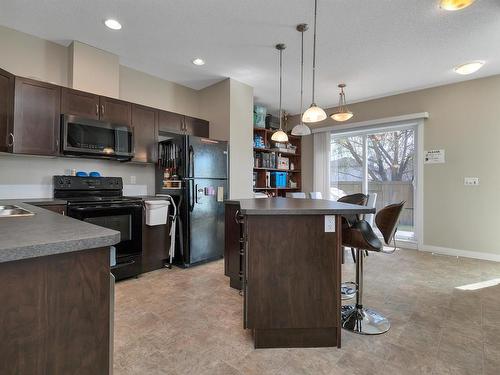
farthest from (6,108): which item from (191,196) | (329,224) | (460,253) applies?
(460,253)

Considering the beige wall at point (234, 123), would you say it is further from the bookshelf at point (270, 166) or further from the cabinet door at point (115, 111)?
the cabinet door at point (115, 111)

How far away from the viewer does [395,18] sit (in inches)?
102

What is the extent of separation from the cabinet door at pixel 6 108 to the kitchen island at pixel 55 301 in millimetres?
2306

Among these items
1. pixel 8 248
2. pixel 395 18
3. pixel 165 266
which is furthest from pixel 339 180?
pixel 8 248

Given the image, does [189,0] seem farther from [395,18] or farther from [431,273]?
[431,273]

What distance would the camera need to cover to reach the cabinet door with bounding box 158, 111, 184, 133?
3711mm

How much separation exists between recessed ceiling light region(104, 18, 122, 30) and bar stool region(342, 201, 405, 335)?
2942 millimetres

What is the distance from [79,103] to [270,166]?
11.1 feet

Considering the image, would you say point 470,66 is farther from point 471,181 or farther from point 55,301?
point 55,301

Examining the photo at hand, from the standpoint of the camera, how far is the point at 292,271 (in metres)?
1.75

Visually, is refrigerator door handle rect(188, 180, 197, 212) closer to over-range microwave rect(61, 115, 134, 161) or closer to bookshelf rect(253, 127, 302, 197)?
over-range microwave rect(61, 115, 134, 161)

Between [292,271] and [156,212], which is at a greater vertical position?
[156,212]

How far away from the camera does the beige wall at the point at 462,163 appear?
382 cm

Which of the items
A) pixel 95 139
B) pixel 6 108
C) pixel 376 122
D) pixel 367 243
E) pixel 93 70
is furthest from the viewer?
pixel 376 122
